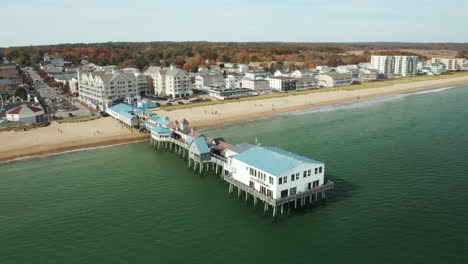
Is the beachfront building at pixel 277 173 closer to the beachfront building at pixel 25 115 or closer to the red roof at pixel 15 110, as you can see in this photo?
the beachfront building at pixel 25 115

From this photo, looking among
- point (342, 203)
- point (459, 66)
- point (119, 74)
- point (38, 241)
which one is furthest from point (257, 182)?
point (459, 66)

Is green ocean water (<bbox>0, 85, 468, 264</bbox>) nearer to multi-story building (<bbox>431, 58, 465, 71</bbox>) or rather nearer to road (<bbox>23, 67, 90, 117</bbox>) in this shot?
road (<bbox>23, 67, 90, 117</bbox>)

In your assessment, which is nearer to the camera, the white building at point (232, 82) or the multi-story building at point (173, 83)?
the multi-story building at point (173, 83)

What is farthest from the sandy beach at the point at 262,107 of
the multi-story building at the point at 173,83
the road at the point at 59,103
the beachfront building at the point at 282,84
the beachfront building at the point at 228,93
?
the road at the point at 59,103


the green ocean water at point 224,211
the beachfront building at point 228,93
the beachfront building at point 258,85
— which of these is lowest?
the green ocean water at point 224,211

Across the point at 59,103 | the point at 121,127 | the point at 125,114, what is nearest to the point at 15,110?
the point at 121,127

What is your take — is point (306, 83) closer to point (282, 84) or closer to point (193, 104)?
point (282, 84)

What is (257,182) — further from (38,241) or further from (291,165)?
(38,241)
